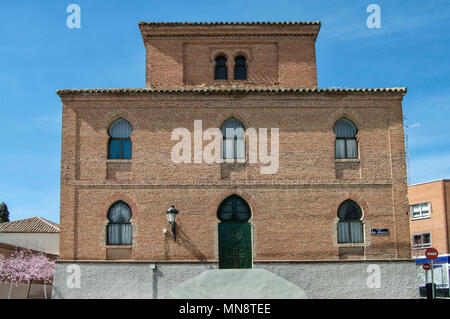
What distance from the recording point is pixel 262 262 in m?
21.7

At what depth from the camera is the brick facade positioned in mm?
21906

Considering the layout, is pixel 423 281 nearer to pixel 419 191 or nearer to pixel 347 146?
pixel 419 191

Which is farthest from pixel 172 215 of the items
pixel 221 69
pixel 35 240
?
pixel 35 240

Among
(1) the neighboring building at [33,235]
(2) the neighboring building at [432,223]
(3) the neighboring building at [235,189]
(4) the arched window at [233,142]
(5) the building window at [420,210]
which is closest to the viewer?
(3) the neighboring building at [235,189]

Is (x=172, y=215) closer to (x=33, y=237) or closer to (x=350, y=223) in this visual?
(x=350, y=223)

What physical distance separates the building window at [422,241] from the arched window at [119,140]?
29.5 meters

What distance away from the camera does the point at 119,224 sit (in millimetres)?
22078

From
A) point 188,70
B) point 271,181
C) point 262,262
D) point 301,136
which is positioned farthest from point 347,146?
point 188,70

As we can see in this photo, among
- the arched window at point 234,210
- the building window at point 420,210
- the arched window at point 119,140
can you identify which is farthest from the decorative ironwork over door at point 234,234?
the building window at point 420,210

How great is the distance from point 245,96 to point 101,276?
8.65m

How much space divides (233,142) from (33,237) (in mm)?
20947

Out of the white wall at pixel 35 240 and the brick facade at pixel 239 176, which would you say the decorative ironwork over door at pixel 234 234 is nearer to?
the brick facade at pixel 239 176

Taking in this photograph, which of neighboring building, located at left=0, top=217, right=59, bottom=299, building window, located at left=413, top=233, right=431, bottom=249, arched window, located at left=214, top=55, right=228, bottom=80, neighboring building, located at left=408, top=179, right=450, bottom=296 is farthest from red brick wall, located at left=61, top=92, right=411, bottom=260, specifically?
building window, located at left=413, top=233, right=431, bottom=249

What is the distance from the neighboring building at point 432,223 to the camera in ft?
139
